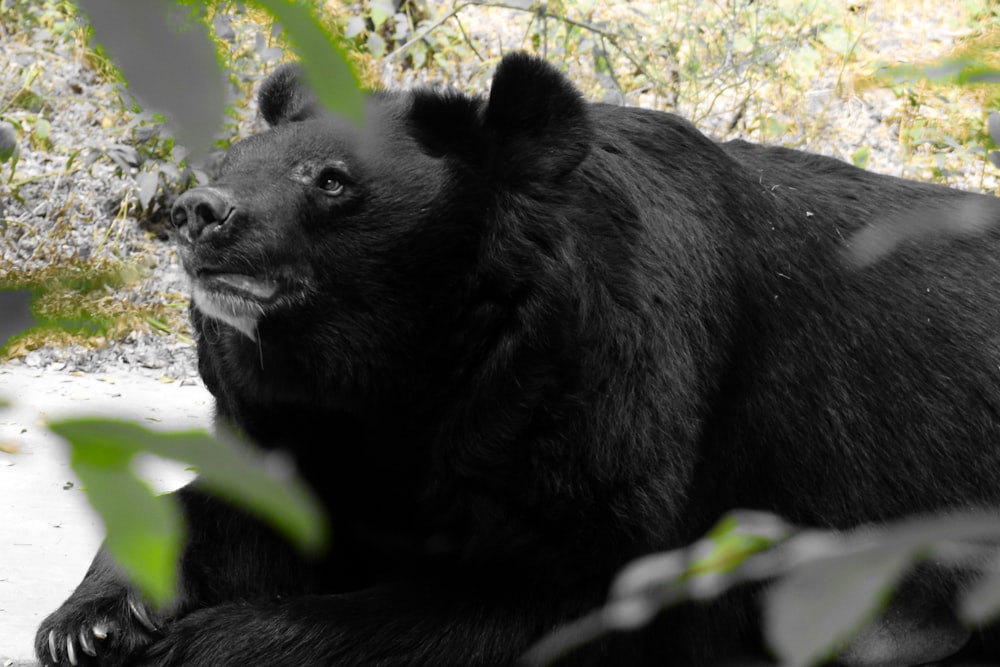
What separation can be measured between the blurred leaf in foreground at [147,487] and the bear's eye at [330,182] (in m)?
2.33

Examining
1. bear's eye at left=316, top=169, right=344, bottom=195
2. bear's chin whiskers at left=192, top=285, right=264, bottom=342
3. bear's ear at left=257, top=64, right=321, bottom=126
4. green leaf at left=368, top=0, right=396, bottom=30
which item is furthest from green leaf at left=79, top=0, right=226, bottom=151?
green leaf at left=368, top=0, right=396, bottom=30

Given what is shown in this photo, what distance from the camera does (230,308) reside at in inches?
108

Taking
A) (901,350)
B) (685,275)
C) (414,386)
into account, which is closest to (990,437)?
(901,350)

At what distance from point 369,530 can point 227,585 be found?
0.42 metres

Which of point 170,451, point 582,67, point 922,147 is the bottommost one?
point 922,147

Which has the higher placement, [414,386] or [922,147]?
Answer: [414,386]

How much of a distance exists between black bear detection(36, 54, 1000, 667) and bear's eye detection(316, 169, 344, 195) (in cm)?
2

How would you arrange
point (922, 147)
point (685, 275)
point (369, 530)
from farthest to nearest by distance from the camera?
1. point (922, 147)
2. point (369, 530)
3. point (685, 275)

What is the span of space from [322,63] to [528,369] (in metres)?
2.24

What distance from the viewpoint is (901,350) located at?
10.6 feet

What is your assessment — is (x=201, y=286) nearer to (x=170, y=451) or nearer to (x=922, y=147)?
(x=170, y=451)

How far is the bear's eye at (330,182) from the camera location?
9.41 ft

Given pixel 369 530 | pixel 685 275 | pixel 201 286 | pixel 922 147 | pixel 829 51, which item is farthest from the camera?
pixel 829 51

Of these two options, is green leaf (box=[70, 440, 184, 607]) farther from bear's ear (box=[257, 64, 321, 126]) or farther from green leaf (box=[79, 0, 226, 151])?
bear's ear (box=[257, 64, 321, 126])
